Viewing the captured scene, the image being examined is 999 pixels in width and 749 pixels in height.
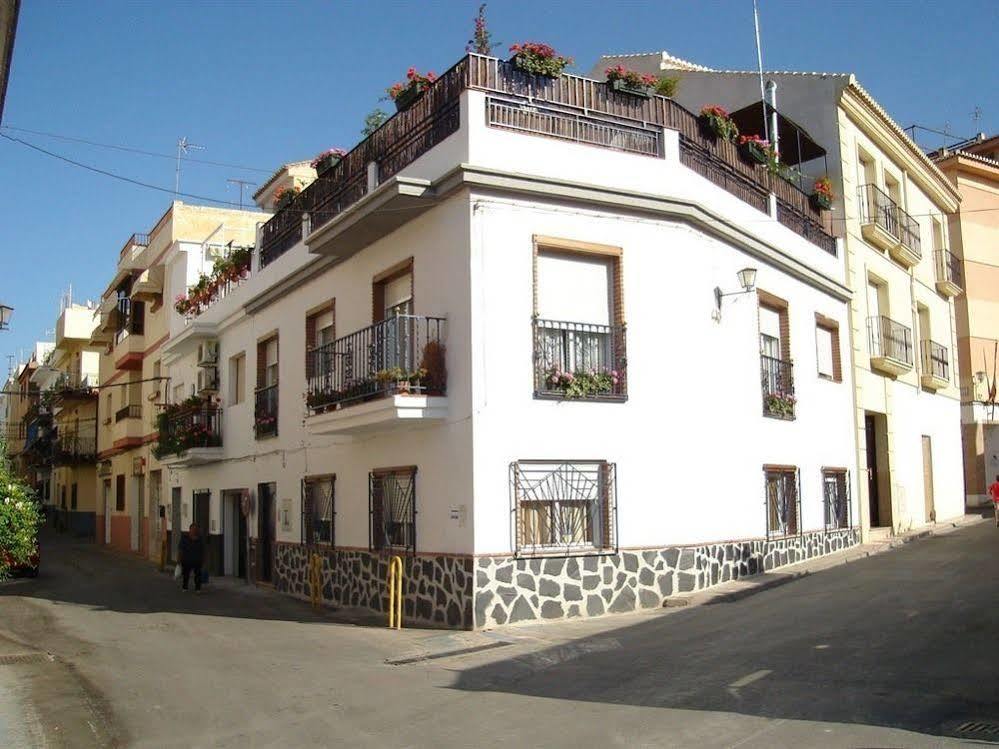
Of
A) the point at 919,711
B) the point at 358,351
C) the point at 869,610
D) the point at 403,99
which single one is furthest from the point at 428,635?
the point at 403,99

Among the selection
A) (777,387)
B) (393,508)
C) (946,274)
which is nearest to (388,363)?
(393,508)

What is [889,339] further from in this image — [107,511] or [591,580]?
[107,511]

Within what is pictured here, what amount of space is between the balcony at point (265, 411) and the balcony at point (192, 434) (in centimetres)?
261

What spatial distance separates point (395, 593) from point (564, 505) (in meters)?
2.74

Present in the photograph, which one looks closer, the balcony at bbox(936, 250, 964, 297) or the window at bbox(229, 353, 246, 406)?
the window at bbox(229, 353, 246, 406)

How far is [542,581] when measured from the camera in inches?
490

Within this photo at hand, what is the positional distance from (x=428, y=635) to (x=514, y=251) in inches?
206

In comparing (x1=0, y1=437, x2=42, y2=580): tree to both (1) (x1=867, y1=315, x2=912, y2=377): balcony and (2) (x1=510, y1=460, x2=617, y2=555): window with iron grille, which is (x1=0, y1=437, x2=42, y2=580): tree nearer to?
(2) (x1=510, y1=460, x2=617, y2=555): window with iron grille

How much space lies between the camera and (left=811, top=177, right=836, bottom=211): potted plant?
779 inches

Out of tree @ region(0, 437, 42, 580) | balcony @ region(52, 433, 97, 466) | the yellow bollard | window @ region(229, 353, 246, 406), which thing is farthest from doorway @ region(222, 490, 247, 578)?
balcony @ region(52, 433, 97, 466)

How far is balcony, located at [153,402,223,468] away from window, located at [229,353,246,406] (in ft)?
2.50

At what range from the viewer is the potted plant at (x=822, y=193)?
64.9 feet

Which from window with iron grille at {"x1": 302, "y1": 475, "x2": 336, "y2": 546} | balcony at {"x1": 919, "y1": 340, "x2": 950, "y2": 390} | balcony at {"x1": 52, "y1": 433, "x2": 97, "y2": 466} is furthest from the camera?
balcony at {"x1": 52, "y1": 433, "x2": 97, "y2": 466}

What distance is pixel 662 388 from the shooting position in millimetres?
13625
